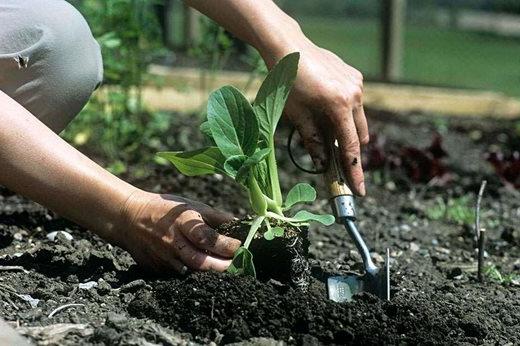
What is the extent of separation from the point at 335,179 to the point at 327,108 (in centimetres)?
19

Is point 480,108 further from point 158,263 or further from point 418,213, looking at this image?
point 158,263

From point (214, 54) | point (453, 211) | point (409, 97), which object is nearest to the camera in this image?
point (453, 211)

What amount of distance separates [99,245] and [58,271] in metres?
0.37

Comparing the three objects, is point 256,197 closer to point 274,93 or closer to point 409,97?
point 274,93

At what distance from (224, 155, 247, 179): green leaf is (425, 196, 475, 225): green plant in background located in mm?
1594

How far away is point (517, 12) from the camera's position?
9.66 m

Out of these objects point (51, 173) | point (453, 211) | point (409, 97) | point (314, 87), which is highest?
point (314, 87)

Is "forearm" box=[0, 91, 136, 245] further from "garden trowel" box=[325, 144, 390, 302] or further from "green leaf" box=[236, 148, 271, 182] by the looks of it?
"garden trowel" box=[325, 144, 390, 302]

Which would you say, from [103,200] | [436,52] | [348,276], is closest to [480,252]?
[348,276]

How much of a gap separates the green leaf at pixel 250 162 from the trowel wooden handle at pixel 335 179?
0.81 feet

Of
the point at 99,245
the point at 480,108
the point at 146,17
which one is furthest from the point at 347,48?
the point at 99,245

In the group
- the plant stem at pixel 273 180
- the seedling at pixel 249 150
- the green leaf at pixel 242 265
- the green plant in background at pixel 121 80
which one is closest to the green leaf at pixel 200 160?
the seedling at pixel 249 150

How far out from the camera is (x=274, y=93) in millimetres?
2432

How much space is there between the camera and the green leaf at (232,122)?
7.93ft
